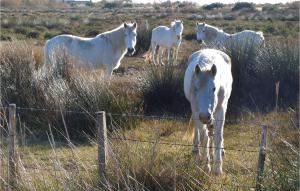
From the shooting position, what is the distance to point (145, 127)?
8.49 metres

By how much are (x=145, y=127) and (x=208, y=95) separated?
250cm

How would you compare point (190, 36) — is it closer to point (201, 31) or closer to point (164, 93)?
point (201, 31)

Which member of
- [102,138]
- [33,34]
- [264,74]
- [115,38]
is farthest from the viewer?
[33,34]

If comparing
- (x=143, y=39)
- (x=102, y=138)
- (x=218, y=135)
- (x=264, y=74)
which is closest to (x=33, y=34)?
(x=143, y=39)

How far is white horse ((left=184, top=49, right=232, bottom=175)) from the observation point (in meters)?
6.12

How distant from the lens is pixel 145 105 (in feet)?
33.9

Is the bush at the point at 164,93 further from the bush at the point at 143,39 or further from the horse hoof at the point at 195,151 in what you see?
the bush at the point at 143,39

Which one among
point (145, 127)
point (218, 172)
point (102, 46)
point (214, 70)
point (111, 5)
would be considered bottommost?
point (111, 5)

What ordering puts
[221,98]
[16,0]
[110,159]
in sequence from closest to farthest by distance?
[110,159] → [221,98] → [16,0]

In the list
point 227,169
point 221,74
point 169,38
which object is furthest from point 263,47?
point 169,38

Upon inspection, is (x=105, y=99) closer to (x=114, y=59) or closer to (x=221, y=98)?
(x=221, y=98)

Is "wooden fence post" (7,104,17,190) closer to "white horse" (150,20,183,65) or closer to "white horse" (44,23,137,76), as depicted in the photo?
"white horse" (44,23,137,76)

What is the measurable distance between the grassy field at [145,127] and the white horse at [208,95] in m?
0.29

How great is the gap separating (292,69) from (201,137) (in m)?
5.16
